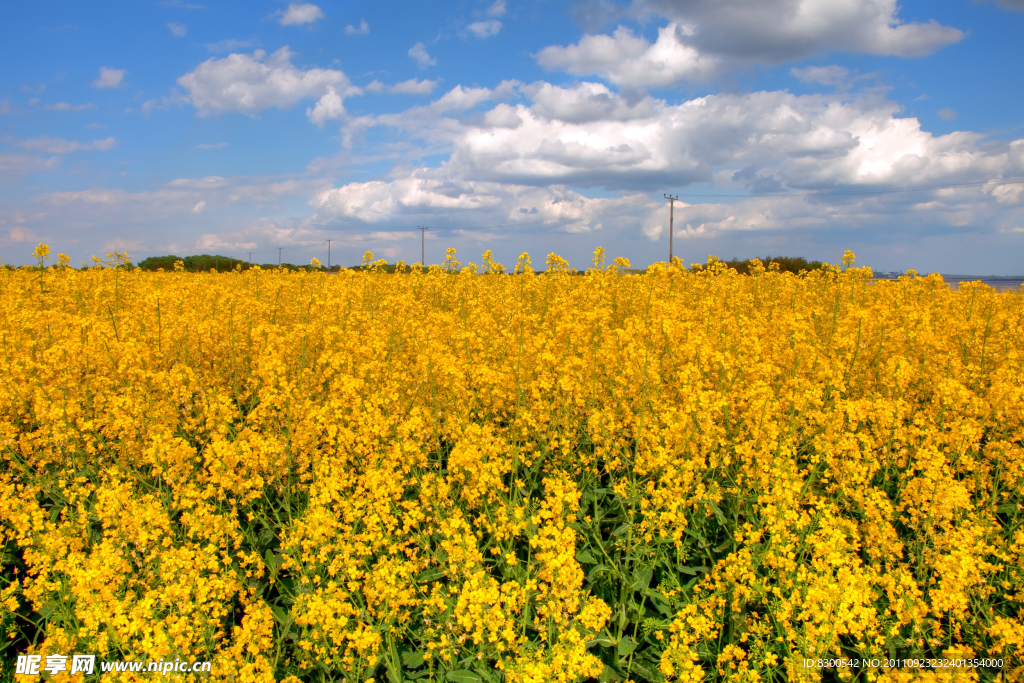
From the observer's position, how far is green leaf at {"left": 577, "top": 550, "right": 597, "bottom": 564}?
2.92m

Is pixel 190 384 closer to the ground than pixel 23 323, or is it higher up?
closer to the ground

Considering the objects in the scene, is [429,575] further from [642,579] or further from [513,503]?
[642,579]

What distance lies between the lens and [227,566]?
2.93m

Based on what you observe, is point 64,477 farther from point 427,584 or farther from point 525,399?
point 525,399

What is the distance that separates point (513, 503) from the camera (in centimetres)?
324

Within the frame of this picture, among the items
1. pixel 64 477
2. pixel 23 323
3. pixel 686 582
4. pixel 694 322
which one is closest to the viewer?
pixel 686 582

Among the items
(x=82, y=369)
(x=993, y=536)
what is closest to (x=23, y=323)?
(x=82, y=369)

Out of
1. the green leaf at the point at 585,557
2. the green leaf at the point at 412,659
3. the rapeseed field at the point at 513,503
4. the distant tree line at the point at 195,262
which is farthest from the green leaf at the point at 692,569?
the distant tree line at the point at 195,262

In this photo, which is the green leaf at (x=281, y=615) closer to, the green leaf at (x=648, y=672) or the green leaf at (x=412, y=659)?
the green leaf at (x=412, y=659)

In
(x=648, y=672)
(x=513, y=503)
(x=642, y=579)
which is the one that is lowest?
(x=648, y=672)

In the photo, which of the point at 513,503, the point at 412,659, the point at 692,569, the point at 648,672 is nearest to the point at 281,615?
the point at 412,659

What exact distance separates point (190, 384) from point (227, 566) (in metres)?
1.87

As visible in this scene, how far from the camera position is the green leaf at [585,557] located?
292 centimetres

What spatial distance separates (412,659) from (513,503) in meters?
1.06
